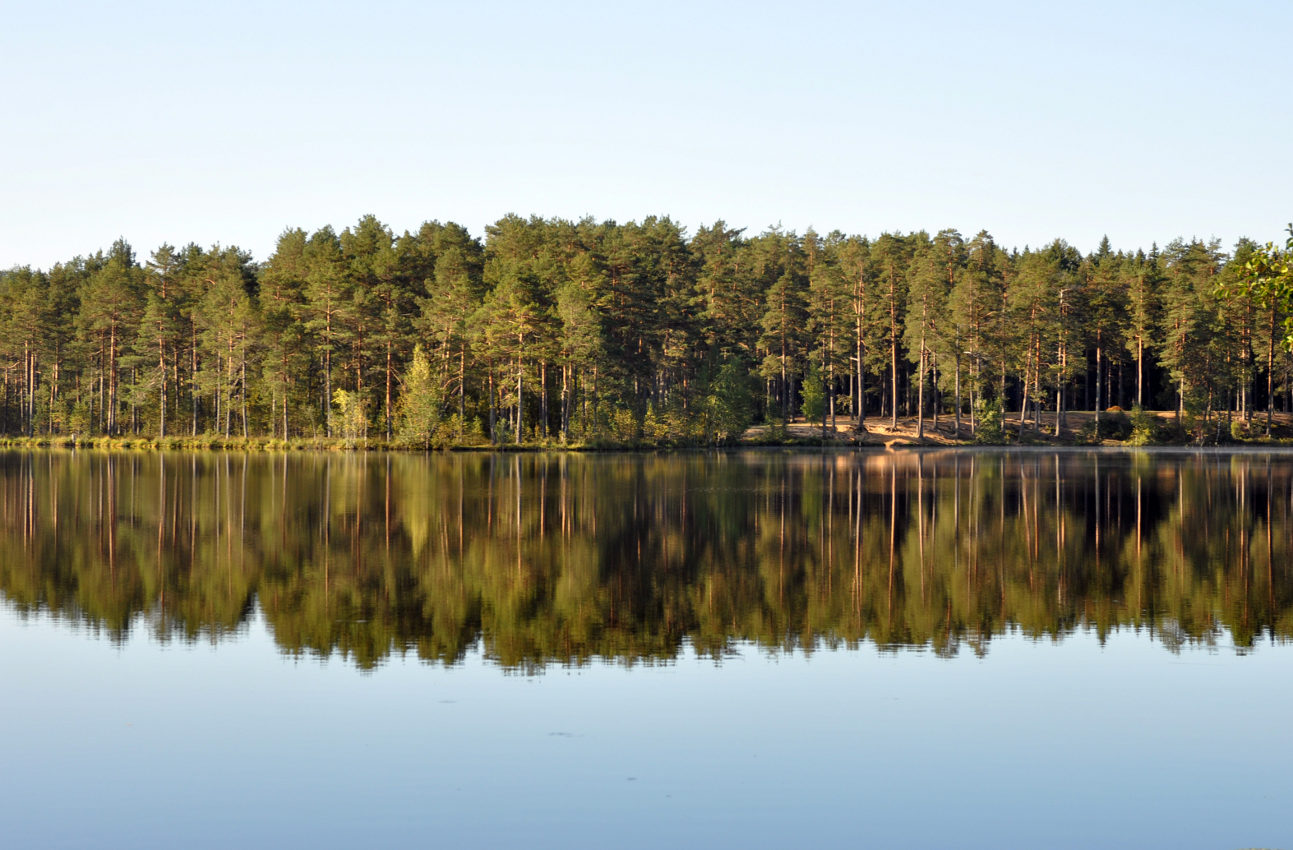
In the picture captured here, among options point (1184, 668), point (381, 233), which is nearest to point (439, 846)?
point (1184, 668)

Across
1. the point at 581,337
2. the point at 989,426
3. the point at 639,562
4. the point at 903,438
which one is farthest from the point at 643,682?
the point at 989,426

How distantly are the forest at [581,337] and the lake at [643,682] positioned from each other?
2420 inches

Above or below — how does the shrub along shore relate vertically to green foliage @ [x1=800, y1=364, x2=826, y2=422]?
below

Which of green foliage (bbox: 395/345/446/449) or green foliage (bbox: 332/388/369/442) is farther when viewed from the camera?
green foliage (bbox: 332/388/369/442)

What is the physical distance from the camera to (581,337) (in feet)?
303

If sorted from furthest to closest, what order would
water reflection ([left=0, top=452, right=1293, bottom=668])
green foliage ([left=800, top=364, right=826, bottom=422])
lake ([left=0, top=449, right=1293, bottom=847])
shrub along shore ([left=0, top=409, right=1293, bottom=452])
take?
1. green foliage ([left=800, top=364, right=826, bottom=422])
2. shrub along shore ([left=0, top=409, right=1293, bottom=452])
3. water reflection ([left=0, top=452, right=1293, bottom=668])
4. lake ([left=0, top=449, right=1293, bottom=847])

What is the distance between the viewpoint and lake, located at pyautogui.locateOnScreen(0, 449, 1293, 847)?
11.3m

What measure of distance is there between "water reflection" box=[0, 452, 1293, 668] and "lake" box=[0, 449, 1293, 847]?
6.2 inches

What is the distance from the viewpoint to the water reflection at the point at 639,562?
2070 centimetres

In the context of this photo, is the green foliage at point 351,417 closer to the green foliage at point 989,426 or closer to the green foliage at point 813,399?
the green foliage at point 813,399

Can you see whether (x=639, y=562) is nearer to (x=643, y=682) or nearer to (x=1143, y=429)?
(x=643, y=682)

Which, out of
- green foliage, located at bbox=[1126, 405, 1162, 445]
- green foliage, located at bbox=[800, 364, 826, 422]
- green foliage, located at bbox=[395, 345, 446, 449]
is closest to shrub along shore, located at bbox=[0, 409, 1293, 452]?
A: green foliage, located at bbox=[1126, 405, 1162, 445]

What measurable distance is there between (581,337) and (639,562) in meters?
64.9

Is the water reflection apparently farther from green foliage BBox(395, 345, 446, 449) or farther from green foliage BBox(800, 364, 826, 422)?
green foliage BBox(800, 364, 826, 422)
